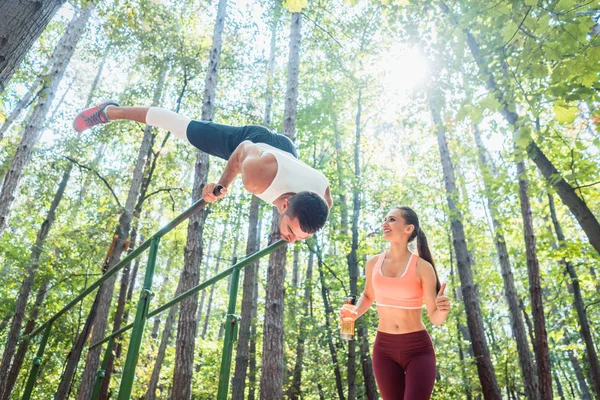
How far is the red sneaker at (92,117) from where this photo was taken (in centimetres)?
375

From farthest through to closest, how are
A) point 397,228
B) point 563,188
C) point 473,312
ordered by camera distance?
point 473,312 → point 563,188 → point 397,228

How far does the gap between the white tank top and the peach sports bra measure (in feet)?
2.48

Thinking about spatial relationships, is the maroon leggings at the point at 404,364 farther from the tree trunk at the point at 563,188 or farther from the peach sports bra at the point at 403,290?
the tree trunk at the point at 563,188

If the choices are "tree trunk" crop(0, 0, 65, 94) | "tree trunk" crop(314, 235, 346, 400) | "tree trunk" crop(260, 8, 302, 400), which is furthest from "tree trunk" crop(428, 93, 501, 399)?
"tree trunk" crop(0, 0, 65, 94)

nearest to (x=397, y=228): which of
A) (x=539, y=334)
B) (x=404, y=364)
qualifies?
(x=404, y=364)

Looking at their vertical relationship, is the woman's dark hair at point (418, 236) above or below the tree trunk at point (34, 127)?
below

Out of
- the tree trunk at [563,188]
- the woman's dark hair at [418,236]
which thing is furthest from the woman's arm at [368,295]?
the tree trunk at [563,188]

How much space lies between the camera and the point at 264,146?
2.87m

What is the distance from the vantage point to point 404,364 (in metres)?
2.42

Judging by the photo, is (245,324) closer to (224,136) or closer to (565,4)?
(224,136)

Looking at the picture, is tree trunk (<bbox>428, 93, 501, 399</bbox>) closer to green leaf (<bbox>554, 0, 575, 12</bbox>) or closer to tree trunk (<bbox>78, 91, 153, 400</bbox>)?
green leaf (<bbox>554, 0, 575, 12</bbox>)

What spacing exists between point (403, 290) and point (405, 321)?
0.61ft

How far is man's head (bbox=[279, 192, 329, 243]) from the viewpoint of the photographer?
2453mm

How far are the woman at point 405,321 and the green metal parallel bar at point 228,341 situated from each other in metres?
0.84
